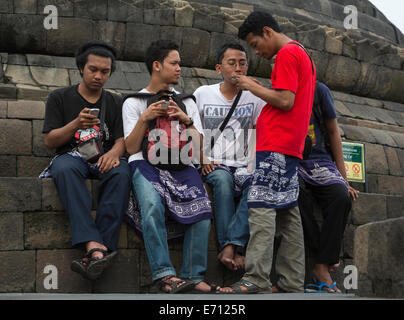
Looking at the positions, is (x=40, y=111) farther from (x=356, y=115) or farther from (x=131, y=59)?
(x=356, y=115)

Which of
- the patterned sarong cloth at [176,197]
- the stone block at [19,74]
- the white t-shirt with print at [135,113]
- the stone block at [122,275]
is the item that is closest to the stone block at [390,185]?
the white t-shirt with print at [135,113]

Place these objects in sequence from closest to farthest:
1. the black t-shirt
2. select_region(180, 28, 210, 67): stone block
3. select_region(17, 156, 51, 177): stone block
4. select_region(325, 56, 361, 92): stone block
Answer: the black t-shirt → select_region(17, 156, 51, 177): stone block → select_region(180, 28, 210, 67): stone block → select_region(325, 56, 361, 92): stone block

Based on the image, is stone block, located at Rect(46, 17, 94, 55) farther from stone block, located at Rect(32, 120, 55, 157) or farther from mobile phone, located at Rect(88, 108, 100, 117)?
mobile phone, located at Rect(88, 108, 100, 117)

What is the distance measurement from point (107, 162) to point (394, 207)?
285 cm

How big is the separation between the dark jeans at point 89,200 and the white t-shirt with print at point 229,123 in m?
0.91

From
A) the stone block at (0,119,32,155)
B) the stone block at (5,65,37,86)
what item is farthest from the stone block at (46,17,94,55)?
the stone block at (0,119,32,155)

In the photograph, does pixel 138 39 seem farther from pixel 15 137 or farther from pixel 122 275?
pixel 122 275

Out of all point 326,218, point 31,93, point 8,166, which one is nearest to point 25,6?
point 31,93

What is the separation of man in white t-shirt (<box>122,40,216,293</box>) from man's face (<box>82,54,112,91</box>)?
0.31m

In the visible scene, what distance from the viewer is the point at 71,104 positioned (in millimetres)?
5473

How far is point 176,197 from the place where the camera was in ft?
16.8

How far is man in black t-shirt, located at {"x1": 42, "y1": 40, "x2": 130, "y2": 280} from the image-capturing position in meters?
4.86
